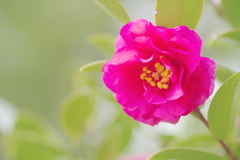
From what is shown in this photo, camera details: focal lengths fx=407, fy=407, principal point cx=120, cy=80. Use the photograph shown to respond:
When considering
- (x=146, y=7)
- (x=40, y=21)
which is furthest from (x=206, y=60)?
(x=40, y=21)

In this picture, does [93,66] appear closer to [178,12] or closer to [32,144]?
[178,12]

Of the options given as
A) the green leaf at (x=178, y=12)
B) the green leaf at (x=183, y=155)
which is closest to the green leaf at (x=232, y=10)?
the green leaf at (x=178, y=12)

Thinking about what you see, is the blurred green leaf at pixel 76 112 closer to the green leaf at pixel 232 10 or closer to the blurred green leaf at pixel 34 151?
the blurred green leaf at pixel 34 151

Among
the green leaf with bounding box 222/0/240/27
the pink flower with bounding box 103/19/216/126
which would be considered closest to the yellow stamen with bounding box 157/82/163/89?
the pink flower with bounding box 103/19/216/126

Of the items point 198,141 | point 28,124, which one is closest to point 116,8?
point 198,141

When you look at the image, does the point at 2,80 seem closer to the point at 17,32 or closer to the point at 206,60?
the point at 17,32

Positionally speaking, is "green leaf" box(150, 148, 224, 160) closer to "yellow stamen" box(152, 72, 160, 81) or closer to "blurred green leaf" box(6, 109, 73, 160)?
"yellow stamen" box(152, 72, 160, 81)
